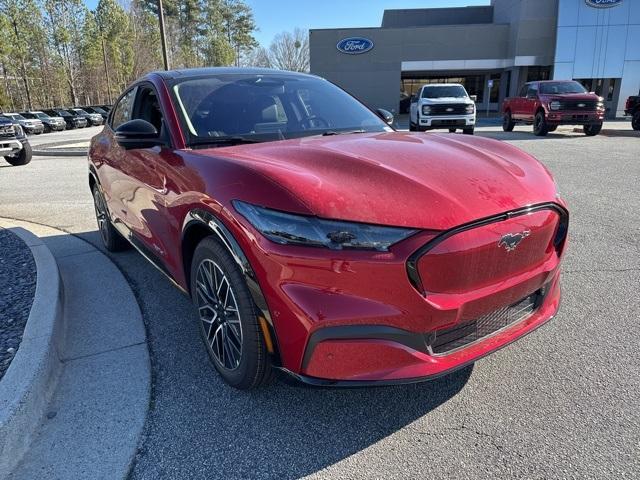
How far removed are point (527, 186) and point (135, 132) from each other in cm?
231

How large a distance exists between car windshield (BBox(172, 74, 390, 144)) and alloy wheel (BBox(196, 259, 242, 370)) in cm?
88

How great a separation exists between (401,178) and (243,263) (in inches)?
32.4

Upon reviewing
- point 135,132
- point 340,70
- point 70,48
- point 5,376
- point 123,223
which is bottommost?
point 5,376

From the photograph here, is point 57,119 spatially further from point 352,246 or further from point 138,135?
point 352,246

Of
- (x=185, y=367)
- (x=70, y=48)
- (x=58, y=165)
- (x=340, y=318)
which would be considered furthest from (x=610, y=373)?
(x=70, y=48)

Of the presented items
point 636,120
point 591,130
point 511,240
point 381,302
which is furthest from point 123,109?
point 636,120

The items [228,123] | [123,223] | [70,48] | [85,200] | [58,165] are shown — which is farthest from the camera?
[70,48]

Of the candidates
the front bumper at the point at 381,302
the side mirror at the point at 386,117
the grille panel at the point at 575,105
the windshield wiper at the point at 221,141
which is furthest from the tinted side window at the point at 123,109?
the grille panel at the point at 575,105

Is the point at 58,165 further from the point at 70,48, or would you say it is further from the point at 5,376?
the point at 70,48

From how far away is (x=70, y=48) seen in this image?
50375 mm

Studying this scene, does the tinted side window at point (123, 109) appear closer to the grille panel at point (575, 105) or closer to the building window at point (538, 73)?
the grille panel at point (575, 105)

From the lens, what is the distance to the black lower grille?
6.75ft

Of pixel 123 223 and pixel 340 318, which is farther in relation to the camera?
pixel 123 223

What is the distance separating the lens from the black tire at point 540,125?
16703 mm
